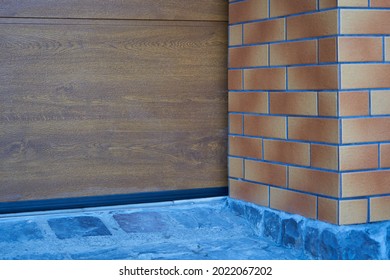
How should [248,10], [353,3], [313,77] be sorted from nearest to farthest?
[353,3] < [313,77] < [248,10]

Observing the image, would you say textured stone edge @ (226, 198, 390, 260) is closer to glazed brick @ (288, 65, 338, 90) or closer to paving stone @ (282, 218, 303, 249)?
paving stone @ (282, 218, 303, 249)

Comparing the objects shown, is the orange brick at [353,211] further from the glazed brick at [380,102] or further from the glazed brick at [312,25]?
the glazed brick at [312,25]

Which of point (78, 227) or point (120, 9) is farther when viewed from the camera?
point (120, 9)

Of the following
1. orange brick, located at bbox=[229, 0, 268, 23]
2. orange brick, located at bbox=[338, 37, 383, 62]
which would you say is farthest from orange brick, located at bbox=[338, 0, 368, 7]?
orange brick, located at bbox=[229, 0, 268, 23]

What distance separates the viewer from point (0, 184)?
2.74m

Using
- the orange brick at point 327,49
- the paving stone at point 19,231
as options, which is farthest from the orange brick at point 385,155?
the paving stone at point 19,231

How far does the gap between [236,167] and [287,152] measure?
1.15 feet

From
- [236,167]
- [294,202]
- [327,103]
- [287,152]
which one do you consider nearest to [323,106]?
[327,103]

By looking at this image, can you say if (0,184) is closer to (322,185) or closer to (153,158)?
(153,158)

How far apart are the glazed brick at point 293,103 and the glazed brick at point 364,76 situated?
134mm

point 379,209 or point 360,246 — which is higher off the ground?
point 379,209

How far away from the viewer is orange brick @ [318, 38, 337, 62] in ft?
7.98

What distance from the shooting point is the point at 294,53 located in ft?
8.59

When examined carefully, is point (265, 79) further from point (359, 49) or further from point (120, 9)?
point (120, 9)
